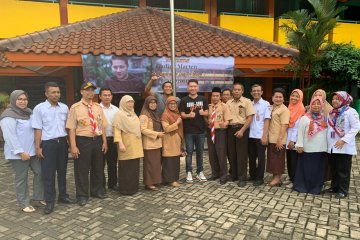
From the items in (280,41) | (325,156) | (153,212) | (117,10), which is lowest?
Answer: (153,212)

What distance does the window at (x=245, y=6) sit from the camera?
41.6ft

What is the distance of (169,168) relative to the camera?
16.5ft

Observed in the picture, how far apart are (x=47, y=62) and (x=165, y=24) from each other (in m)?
4.48

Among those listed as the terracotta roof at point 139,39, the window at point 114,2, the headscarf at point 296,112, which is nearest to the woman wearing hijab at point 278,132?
the headscarf at point 296,112

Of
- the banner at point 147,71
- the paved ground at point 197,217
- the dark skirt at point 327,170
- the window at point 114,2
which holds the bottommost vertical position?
the paved ground at point 197,217

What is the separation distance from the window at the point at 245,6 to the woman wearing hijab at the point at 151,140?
9.37m

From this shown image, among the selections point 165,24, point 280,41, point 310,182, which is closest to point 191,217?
point 310,182

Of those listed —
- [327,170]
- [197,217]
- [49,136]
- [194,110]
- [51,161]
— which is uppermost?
[194,110]

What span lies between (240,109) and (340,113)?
60.0 inches

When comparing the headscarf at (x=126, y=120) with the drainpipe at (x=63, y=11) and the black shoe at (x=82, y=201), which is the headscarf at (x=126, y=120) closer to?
the black shoe at (x=82, y=201)

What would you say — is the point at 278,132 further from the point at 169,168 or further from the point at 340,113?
the point at 169,168

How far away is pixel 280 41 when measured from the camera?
12.2 metres

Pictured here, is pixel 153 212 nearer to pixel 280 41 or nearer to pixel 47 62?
pixel 47 62

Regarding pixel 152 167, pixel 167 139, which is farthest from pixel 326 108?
pixel 152 167
